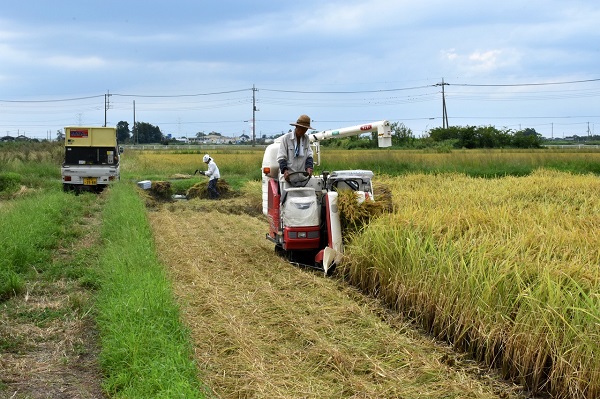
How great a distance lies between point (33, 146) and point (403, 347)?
33.9 m

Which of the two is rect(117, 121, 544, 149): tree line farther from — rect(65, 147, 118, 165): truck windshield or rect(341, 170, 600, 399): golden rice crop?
rect(341, 170, 600, 399): golden rice crop

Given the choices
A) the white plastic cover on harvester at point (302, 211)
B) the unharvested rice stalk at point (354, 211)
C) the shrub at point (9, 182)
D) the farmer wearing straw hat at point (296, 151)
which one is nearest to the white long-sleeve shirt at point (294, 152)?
the farmer wearing straw hat at point (296, 151)

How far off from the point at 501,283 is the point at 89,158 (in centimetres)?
1853

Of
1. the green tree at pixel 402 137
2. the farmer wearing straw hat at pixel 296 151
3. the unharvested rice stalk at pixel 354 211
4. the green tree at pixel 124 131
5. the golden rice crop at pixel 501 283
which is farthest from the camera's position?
the green tree at pixel 124 131

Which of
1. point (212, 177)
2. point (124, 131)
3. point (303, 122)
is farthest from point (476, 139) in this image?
point (124, 131)

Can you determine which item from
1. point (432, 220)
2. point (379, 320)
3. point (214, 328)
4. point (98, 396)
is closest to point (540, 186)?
point (432, 220)

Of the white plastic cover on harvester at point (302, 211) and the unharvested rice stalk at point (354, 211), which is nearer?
the unharvested rice stalk at point (354, 211)

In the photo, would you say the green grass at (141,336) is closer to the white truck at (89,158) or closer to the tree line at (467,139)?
the white truck at (89,158)

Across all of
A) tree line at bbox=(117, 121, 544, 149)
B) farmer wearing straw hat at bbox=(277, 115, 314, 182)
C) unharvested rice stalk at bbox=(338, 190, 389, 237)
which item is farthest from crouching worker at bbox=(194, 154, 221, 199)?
tree line at bbox=(117, 121, 544, 149)

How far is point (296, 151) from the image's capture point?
8531mm

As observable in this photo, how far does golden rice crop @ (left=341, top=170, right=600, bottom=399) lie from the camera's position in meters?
4.09

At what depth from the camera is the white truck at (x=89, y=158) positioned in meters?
20.6

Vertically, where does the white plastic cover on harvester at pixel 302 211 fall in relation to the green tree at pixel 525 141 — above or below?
below

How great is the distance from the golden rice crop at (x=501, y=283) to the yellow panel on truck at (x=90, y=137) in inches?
598
